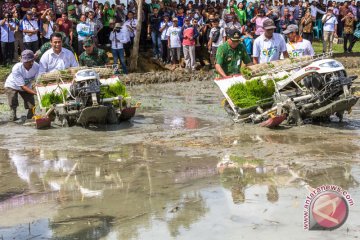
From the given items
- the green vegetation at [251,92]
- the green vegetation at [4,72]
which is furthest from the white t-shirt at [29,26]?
the green vegetation at [251,92]

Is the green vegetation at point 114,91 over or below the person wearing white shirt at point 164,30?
below

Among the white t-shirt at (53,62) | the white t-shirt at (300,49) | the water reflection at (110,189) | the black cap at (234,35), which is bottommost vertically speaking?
the water reflection at (110,189)

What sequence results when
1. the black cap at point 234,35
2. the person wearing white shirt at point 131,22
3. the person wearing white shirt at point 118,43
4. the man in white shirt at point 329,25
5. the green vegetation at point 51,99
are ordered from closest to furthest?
the black cap at point 234,35
the green vegetation at point 51,99
the person wearing white shirt at point 118,43
the person wearing white shirt at point 131,22
the man in white shirt at point 329,25

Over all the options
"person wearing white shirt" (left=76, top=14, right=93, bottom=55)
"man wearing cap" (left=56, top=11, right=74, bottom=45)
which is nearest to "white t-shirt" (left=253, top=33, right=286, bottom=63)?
"person wearing white shirt" (left=76, top=14, right=93, bottom=55)

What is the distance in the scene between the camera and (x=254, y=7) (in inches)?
998

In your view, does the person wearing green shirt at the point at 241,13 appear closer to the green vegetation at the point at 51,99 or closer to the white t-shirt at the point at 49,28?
the white t-shirt at the point at 49,28

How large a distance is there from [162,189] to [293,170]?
1631 mm

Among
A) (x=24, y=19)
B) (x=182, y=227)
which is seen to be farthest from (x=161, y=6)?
(x=182, y=227)

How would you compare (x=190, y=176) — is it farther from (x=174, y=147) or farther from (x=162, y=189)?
(x=174, y=147)

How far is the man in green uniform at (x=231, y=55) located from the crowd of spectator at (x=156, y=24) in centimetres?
681

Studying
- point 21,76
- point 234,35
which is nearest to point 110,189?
point 234,35

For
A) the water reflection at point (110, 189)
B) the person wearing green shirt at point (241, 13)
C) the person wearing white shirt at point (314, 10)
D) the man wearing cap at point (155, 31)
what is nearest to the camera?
the water reflection at point (110, 189)

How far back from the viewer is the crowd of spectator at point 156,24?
68.9ft

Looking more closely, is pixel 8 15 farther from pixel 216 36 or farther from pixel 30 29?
pixel 216 36
